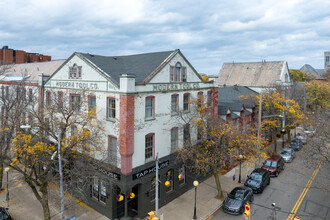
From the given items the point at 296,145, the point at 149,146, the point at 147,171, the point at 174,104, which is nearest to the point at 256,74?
the point at 296,145

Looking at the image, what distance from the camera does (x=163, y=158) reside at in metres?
20.4

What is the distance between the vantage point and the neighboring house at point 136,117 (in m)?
17.3

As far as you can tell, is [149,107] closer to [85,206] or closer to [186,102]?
[186,102]

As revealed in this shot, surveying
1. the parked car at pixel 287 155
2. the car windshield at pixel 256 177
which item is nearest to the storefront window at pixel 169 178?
the car windshield at pixel 256 177

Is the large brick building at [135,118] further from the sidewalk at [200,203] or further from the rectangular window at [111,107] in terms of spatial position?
the sidewalk at [200,203]

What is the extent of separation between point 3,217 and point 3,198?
567cm

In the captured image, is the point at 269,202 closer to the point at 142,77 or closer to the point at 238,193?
the point at 238,193

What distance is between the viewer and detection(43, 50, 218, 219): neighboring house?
1731cm

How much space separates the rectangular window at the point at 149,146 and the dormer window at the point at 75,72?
860 centimetres

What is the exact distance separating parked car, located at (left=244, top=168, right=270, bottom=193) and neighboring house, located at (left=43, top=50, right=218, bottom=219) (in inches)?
248

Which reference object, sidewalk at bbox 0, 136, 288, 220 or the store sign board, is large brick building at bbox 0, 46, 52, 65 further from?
the store sign board

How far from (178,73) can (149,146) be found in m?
7.64

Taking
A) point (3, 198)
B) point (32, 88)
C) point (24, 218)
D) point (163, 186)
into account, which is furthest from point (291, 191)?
point (32, 88)

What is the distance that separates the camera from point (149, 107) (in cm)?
1911
